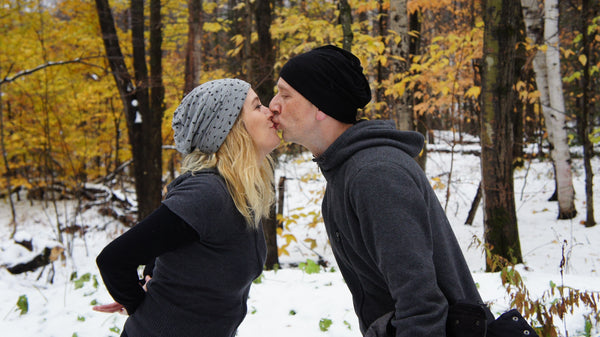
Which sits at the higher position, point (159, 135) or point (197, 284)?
point (197, 284)

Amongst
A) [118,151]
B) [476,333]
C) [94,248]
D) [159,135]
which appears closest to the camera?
[476,333]

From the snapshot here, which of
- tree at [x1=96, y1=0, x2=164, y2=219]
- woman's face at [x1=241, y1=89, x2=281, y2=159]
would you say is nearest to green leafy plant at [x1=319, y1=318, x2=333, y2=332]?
A: woman's face at [x1=241, y1=89, x2=281, y2=159]

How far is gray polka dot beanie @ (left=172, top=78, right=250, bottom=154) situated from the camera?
75.0 inches

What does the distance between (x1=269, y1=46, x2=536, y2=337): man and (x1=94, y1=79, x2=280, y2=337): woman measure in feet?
0.73

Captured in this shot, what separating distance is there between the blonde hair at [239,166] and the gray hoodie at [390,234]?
33cm

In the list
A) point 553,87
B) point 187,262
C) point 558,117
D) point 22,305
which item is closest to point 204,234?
point 187,262

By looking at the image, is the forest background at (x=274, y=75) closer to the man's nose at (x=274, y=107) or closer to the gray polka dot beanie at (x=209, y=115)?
the man's nose at (x=274, y=107)

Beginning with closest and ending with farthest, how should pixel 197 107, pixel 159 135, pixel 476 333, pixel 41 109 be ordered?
pixel 476 333
pixel 197 107
pixel 159 135
pixel 41 109

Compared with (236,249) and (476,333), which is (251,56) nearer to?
(236,249)

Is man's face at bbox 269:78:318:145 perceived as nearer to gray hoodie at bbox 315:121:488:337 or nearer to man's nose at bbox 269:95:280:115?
man's nose at bbox 269:95:280:115

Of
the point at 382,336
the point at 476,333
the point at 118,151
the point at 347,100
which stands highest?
the point at 347,100

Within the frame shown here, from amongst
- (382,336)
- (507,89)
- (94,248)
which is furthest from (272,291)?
(94,248)

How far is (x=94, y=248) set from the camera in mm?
11078

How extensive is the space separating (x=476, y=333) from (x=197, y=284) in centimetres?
106
